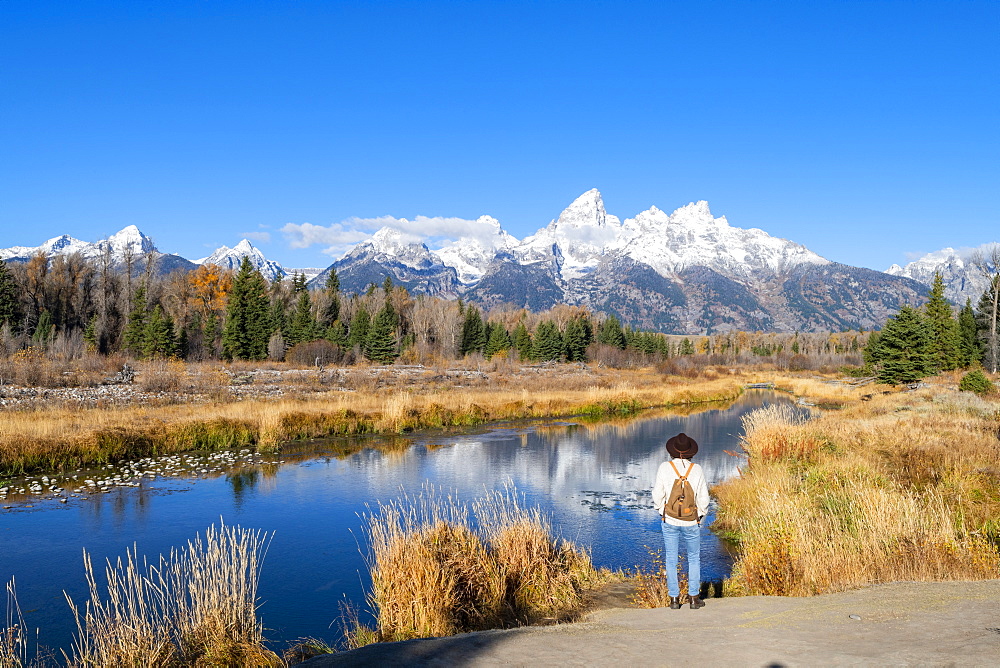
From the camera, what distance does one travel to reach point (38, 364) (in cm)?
3891

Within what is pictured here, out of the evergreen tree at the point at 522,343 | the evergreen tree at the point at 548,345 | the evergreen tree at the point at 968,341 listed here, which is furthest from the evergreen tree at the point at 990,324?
the evergreen tree at the point at 522,343

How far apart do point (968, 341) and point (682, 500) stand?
7144 centimetres

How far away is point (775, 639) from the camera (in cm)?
575

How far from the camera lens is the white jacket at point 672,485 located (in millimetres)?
7867

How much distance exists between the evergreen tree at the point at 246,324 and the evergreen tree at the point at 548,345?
38603mm

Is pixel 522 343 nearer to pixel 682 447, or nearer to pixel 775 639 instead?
pixel 682 447

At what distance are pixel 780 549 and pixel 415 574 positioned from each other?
5088mm

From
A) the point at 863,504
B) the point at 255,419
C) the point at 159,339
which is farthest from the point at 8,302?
the point at 863,504

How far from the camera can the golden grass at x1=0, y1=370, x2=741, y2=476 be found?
19.8 meters

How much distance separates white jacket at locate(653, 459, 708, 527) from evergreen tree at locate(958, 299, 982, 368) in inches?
2496

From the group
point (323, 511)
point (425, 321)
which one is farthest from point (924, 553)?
point (425, 321)

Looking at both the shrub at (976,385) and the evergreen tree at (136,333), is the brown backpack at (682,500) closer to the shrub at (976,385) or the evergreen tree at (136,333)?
the shrub at (976,385)

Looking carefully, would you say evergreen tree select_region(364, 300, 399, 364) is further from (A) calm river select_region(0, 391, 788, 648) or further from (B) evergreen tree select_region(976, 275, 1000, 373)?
(B) evergreen tree select_region(976, 275, 1000, 373)

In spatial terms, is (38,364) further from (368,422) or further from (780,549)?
(780,549)
